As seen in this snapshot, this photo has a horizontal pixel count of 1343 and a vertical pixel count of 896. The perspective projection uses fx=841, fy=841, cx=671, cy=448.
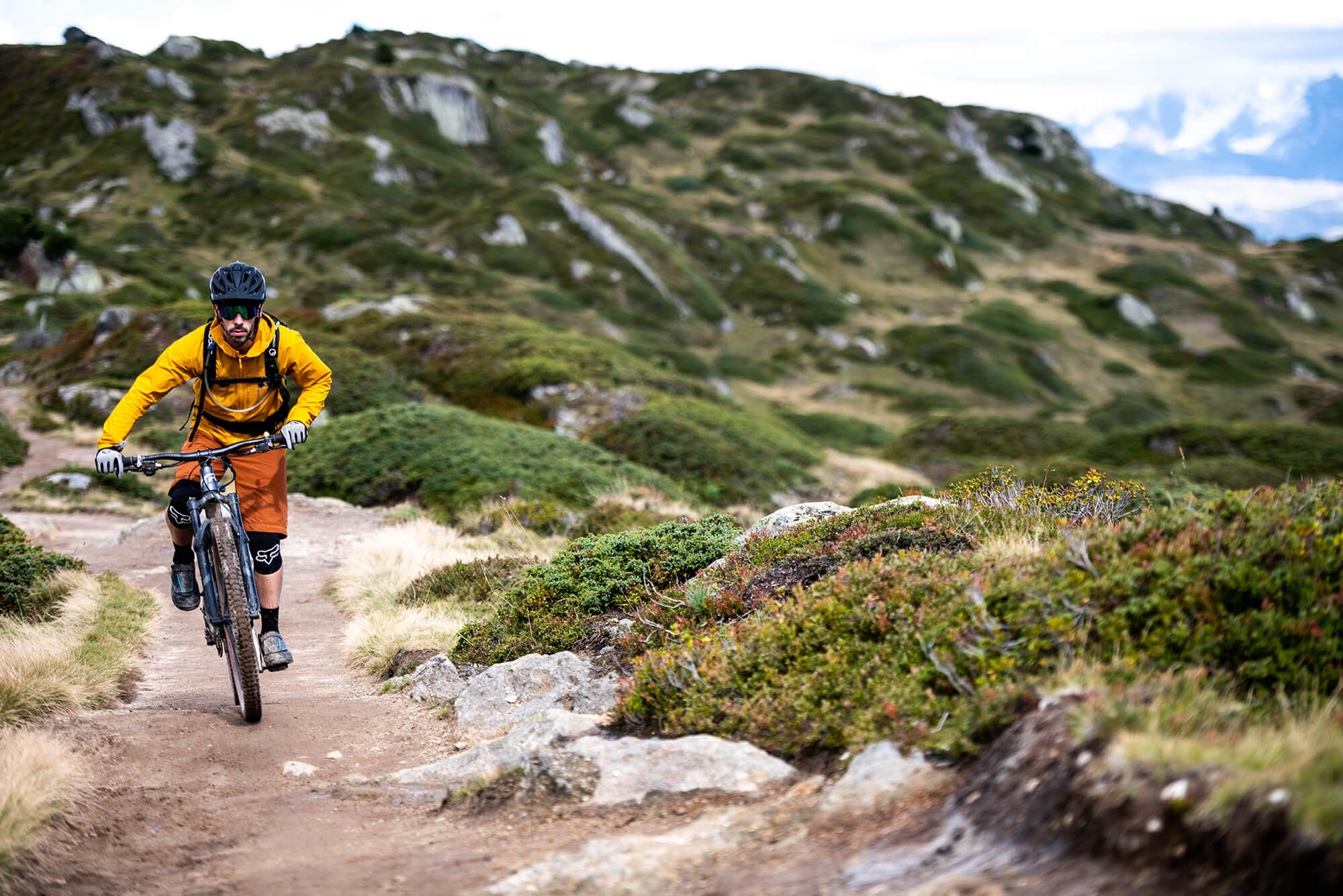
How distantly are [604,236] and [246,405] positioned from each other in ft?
196

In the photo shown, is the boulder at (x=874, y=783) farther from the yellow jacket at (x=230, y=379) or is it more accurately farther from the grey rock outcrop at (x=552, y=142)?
the grey rock outcrop at (x=552, y=142)

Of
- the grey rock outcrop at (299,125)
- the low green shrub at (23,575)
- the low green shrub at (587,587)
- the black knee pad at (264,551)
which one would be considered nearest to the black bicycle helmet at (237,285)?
the black knee pad at (264,551)

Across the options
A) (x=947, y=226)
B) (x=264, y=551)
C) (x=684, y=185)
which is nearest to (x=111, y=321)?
(x=264, y=551)

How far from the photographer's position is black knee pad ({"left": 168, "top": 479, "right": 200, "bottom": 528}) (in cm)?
601

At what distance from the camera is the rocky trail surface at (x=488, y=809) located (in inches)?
130

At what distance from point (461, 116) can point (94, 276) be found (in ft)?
152

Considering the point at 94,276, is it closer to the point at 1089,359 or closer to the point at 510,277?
the point at 510,277

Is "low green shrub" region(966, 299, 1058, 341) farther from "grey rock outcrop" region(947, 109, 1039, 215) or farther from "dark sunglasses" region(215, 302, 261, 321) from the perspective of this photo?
"dark sunglasses" region(215, 302, 261, 321)

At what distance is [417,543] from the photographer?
1176 centimetres

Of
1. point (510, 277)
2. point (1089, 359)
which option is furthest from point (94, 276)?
point (1089, 359)

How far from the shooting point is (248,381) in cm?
621

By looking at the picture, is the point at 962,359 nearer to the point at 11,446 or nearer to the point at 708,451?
the point at 708,451

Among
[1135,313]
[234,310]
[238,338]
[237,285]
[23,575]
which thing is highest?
[1135,313]

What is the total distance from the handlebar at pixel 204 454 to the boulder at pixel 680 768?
325cm
